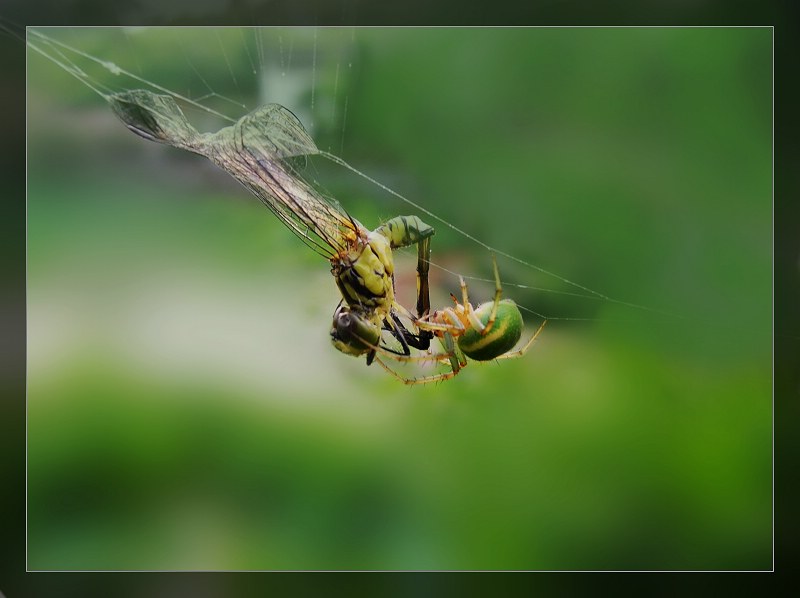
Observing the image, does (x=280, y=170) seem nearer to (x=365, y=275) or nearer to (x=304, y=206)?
(x=304, y=206)

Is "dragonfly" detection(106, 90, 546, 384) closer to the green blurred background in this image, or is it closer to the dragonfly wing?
the dragonfly wing

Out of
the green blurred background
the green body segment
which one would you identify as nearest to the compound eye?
the green body segment

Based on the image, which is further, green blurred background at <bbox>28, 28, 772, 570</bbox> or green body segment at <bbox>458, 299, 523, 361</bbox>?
green blurred background at <bbox>28, 28, 772, 570</bbox>

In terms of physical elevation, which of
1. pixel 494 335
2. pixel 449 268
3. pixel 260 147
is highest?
pixel 260 147

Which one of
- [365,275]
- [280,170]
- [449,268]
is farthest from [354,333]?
[449,268]

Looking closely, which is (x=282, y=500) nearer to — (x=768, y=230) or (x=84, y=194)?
(x=84, y=194)

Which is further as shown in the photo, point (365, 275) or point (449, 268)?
point (449, 268)

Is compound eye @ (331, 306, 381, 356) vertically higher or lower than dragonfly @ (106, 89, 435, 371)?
lower
